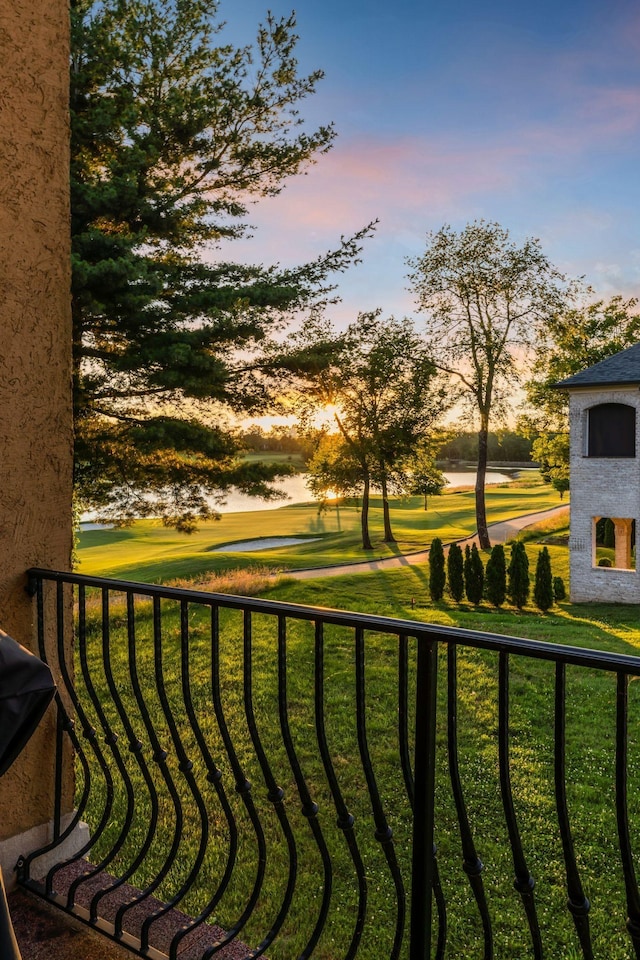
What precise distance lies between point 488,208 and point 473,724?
17.8 meters

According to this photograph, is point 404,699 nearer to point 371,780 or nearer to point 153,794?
point 371,780

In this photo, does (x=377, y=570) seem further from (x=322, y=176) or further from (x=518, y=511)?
(x=518, y=511)

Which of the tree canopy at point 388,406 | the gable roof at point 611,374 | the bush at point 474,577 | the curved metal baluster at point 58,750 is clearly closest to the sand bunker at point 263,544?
the tree canopy at point 388,406

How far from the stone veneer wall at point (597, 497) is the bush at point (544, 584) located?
3.73 ft

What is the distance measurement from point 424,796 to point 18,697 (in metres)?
0.79

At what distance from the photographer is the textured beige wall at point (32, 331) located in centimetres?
191

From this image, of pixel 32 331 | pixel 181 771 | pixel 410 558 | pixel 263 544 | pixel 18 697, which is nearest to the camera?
pixel 18 697

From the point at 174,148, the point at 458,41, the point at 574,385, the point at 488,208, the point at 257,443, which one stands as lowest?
the point at 257,443

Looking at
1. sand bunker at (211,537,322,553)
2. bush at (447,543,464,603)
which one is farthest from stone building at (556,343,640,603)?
sand bunker at (211,537,322,553)

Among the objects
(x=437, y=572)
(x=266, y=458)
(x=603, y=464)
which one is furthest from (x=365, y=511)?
(x=266, y=458)

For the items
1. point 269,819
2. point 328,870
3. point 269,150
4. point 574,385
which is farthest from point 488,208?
point 328,870

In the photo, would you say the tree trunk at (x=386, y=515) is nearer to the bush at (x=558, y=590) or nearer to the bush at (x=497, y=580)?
the bush at (x=497, y=580)

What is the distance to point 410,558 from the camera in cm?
1942

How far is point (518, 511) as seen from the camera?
92.3 feet
